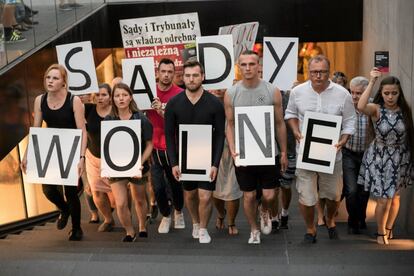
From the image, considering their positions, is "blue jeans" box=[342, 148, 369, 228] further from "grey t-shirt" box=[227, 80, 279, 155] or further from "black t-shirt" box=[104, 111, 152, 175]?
"black t-shirt" box=[104, 111, 152, 175]

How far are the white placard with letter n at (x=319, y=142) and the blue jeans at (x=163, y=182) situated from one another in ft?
4.73

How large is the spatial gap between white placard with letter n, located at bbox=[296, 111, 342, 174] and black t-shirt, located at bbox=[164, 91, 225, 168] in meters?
0.69

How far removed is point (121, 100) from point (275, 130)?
1339mm

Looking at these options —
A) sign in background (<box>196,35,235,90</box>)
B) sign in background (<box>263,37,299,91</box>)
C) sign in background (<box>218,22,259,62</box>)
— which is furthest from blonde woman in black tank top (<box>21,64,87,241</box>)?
sign in background (<box>218,22,259,62</box>)

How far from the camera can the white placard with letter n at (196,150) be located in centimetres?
560

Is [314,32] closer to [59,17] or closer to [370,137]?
[59,17]

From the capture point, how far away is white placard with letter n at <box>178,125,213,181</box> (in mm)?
5598

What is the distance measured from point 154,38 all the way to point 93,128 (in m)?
2.61

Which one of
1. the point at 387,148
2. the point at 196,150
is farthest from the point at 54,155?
the point at 387,148

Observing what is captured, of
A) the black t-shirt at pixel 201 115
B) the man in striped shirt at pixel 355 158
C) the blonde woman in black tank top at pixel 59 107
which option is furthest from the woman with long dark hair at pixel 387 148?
the blonde woman in black tank top at pixel 59 107

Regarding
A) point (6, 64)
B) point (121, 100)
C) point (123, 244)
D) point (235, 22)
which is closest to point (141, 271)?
point (123, 244)

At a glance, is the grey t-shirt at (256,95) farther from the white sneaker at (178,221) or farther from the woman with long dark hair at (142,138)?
the white sneaker at (178,221)

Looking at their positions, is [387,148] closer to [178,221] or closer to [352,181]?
[352,181]

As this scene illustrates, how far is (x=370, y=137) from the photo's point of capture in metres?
5.81
